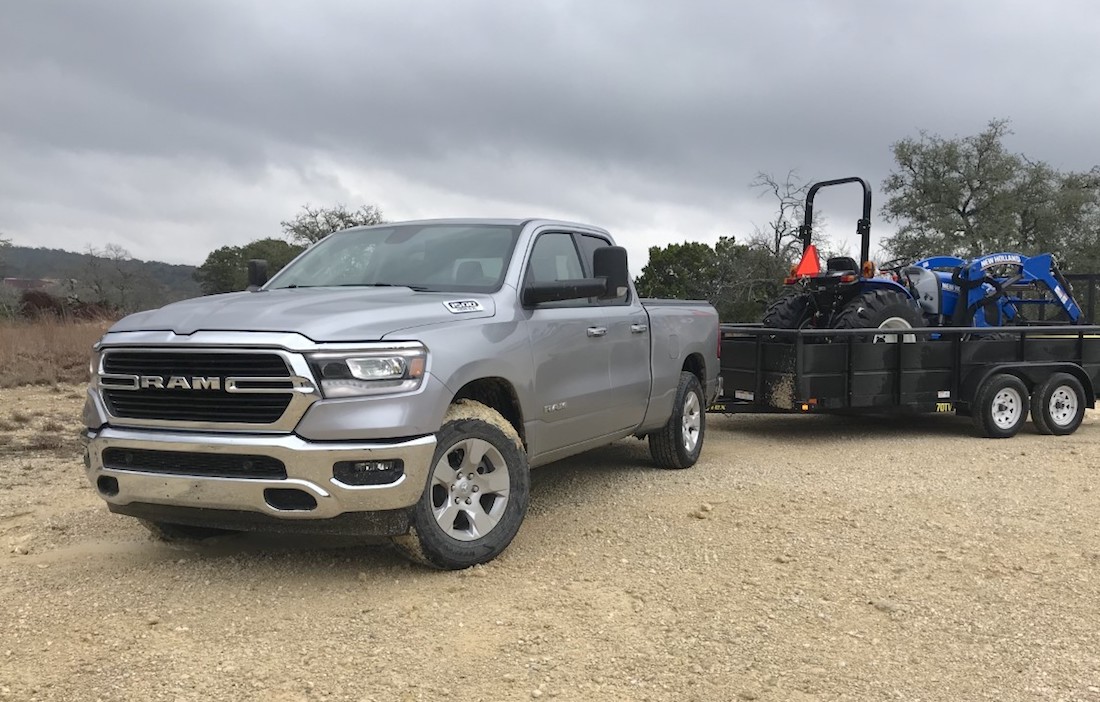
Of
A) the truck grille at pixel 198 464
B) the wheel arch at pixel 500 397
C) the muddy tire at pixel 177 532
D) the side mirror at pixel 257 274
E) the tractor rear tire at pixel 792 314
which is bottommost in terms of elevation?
the muddy tire at pixel 177 532

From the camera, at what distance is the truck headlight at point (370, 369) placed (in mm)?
4020

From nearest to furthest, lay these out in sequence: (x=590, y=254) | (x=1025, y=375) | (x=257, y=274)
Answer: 1. (x=257, y=274)
2. (x=590, y=254)
3. (x=1025, y=375)

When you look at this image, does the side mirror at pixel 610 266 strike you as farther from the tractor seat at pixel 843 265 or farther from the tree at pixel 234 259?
the tree at pixel 234 259

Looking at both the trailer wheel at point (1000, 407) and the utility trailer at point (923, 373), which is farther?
the trailer wheel at point (1000, 407)

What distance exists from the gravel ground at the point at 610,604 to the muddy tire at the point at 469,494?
0.15 m

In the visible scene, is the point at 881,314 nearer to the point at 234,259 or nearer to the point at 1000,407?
the point at 1000,407

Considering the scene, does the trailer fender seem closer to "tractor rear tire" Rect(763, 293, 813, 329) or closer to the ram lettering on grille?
"tractor rear tire" Rect(763, 293, 813, 329)

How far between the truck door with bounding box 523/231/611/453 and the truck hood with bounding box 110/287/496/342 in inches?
20.4

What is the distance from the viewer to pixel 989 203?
33.2m

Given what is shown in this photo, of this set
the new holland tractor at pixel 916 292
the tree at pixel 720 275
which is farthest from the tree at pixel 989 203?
the new holland tractor at pixel 916 292

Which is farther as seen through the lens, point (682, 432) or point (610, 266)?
point (682, 432)

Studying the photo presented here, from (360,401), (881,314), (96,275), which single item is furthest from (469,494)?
(96,275)

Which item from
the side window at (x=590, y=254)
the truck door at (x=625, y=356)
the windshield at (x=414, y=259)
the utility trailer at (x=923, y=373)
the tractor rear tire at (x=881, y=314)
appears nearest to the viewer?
the windshield at (x=414, y=259)

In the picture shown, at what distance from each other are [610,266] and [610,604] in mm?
2006
